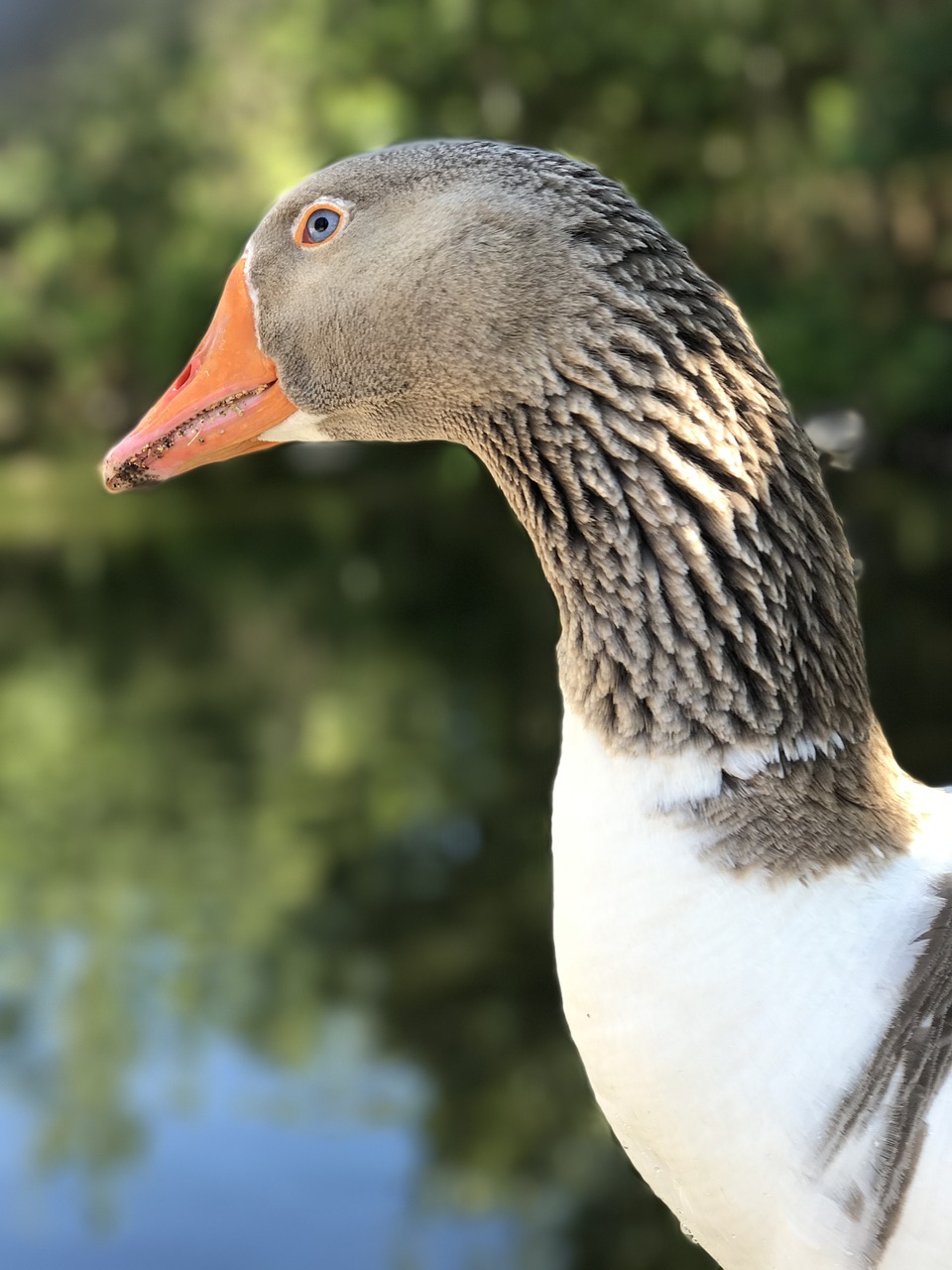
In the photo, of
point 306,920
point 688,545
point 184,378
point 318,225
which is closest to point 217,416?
point 184,378

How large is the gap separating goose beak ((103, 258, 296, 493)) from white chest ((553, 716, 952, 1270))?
2.56ft

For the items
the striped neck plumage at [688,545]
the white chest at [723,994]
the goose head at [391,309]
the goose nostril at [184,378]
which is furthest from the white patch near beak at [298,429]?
the white chest at [723,994]

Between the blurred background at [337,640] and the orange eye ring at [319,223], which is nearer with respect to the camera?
the orange eye ring at [319,223]

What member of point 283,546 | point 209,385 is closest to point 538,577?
point 283,546

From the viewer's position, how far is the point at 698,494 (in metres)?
1.75

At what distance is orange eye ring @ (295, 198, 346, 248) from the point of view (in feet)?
6.55

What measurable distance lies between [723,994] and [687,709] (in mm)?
331

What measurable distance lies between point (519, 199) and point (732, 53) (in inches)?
761

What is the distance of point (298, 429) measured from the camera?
213 centimetres

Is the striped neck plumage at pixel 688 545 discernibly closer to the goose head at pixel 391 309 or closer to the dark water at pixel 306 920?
the goose head at pixel 391 309

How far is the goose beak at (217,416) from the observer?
6.94 ft

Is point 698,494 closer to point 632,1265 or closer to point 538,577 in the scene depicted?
point 632,1265

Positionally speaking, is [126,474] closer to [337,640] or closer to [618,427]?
[618,427]

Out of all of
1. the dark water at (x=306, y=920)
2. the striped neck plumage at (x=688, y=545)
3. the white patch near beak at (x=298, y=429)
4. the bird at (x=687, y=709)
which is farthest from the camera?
the dark water at (x=306, y=920)
